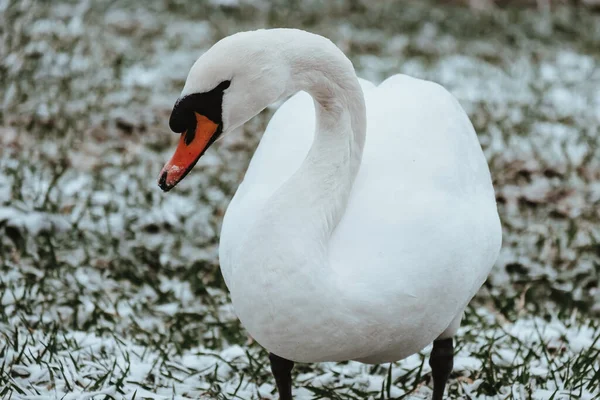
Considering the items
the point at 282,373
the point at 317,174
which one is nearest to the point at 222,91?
the point at 317,174

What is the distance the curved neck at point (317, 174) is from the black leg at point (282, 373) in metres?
0.59

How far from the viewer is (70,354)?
10.5 feet

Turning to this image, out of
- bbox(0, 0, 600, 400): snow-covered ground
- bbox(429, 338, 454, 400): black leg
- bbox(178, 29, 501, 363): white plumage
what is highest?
bbox(178, 29, 501, 363): white plumage

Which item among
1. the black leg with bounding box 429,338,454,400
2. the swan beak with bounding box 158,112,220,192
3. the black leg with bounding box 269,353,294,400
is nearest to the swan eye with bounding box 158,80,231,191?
the swan beak with bounding box 158,112,220,192

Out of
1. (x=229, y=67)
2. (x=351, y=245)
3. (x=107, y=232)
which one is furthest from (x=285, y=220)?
(x=107, y=232)

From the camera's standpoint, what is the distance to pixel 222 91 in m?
2.46

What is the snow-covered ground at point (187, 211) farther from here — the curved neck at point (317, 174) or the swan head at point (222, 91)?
the swan head at point (222, 91)

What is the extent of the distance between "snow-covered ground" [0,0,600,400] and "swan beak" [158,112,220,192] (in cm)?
83

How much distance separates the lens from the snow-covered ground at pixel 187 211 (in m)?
3.35

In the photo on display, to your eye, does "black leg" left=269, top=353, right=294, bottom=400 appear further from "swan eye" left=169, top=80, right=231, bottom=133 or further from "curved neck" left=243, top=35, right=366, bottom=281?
"swan eye" left=169, top=80, right=231, bottom=133

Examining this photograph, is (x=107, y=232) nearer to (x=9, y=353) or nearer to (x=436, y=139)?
(x=9, y=353)

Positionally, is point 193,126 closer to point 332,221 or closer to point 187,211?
point 332,221

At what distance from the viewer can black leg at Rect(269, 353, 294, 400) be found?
9.95ft

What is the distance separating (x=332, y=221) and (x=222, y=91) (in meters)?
0.49
